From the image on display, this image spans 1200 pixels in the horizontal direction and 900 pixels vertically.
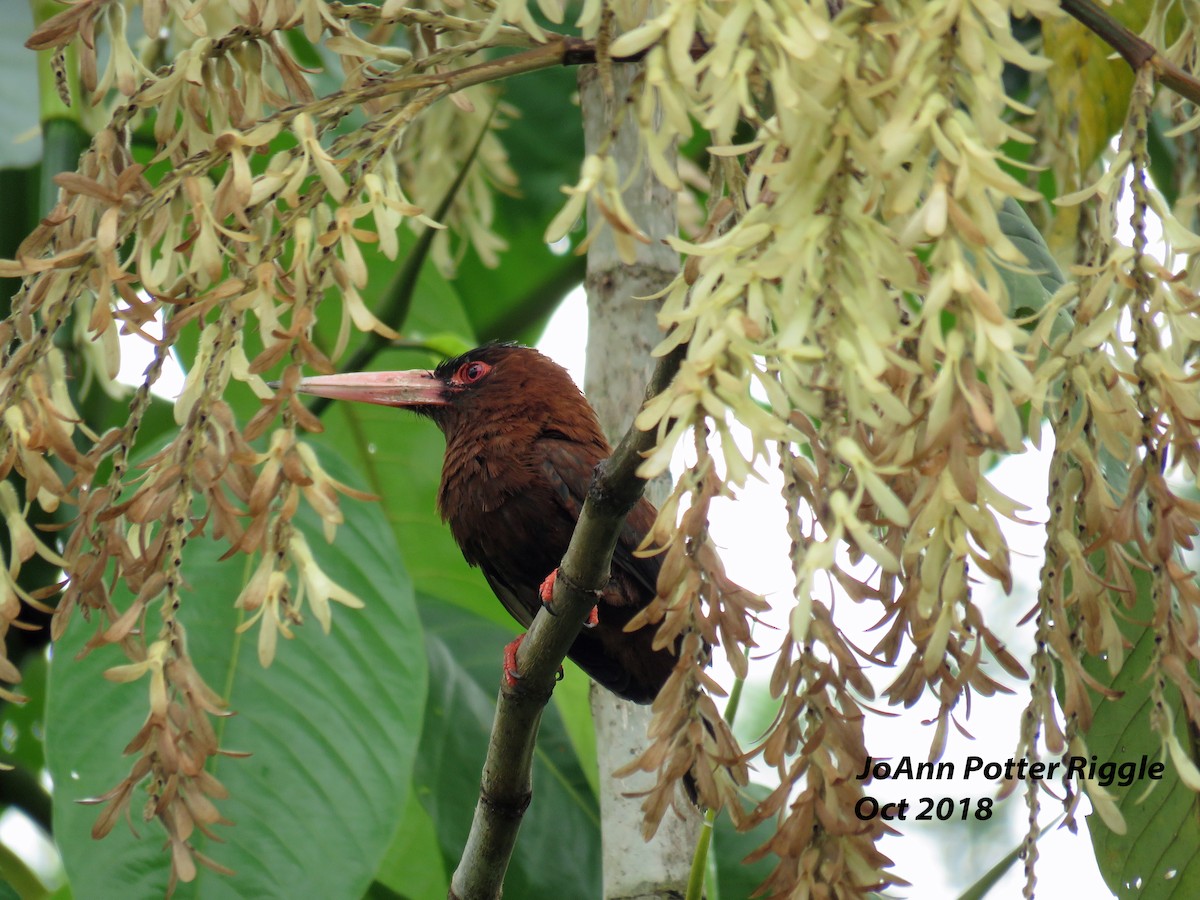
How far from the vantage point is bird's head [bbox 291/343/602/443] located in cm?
270

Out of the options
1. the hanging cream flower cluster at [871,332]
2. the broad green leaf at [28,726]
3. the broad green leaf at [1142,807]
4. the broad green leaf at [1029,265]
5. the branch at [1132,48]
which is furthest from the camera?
the broad green leaf at [28,726]

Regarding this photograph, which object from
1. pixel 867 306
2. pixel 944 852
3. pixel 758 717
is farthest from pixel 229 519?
pixel 944 852

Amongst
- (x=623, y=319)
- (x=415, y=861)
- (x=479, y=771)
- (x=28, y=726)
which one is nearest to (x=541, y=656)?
(x=623, y=319)

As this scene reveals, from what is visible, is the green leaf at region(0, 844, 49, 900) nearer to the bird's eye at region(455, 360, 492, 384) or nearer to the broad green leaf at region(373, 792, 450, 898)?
the broad green leaf at region(373, 792, 450, 898)

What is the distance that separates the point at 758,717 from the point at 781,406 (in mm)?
3710

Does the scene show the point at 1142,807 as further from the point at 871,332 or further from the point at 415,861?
the point at 415,861

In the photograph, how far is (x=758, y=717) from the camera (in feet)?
15.3

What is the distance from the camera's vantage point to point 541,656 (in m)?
1.62

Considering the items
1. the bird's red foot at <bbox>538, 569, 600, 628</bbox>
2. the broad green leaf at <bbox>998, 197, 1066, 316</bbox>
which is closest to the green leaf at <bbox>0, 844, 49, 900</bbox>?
the bird's red foot at <bbox>538, 569, 600, 628</bbox>

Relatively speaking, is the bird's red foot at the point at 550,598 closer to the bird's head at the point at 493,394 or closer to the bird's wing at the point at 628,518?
the bird's wing at the point at 628,518

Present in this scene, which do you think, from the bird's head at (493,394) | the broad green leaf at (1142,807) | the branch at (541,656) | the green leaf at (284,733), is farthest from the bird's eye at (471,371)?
the broad green leaf at (1142,807)

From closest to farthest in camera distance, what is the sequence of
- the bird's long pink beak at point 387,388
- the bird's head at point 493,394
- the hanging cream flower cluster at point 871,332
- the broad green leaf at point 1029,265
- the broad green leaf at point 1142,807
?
the hanging cream flower cluster at point 871,332 → the broad green leaf at point 1142,807 → the broad green leaf at point 1029,265 → the bird's long pink beak at point 387,388 → the bird's head at point 493,394

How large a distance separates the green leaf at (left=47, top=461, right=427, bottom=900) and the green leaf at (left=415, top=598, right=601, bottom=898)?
0.41 meters

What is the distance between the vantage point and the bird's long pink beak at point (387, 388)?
2.45m
